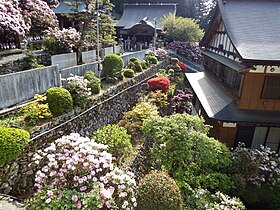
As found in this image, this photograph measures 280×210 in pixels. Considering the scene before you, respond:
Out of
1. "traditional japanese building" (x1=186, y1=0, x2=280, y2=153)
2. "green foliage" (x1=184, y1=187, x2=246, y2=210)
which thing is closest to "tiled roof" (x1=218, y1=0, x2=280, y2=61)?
"traditional japanese building" (x1=186, y1=0, x2=280, y2=153)

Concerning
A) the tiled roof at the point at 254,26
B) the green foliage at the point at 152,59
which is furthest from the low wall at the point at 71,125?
the tiled roof at the point at 254,26

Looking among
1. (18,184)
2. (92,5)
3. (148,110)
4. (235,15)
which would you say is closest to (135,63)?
(92,5)

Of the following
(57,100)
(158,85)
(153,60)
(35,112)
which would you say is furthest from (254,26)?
(153,60)

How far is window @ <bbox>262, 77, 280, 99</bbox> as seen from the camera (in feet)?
26.3

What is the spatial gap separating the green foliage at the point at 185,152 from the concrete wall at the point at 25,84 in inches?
188

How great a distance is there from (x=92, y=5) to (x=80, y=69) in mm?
5346

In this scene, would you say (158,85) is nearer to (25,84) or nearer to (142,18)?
(25,84)

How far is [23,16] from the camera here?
1370 centimetres

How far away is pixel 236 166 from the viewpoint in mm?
7109

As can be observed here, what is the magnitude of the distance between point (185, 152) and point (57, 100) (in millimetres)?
4788

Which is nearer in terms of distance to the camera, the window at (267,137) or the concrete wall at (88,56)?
the window at (267,137)

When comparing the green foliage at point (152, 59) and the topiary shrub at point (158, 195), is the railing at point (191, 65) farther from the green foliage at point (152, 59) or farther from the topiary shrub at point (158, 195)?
the topiary shrub at point (158, 195)

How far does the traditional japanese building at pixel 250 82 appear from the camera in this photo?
783 centimetres

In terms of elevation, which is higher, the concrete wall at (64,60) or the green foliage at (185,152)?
the concrete wall at (64,60)
